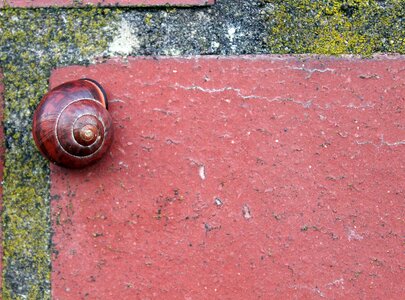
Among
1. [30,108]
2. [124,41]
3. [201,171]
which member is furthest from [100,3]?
[201,171]

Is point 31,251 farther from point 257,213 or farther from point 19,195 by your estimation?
point 257,213

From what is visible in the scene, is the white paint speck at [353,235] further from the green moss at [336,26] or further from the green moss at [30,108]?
the green moss at [30,108]

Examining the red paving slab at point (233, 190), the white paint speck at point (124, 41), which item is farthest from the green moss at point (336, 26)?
the white paint speck at point (124, 41)

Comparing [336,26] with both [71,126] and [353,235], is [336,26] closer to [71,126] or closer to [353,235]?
[353,235]

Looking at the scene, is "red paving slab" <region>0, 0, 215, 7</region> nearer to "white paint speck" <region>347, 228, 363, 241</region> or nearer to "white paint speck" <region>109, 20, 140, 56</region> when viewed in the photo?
"white paint speck" <region>109, 20, 140, 56</region>

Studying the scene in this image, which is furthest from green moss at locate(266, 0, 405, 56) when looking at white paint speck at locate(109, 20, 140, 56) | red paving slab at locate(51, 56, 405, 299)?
white paint speck at locate(109, 20, 140, 56)
